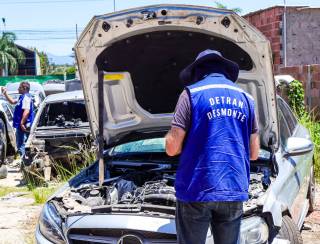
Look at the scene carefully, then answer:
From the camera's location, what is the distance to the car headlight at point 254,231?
145 inches

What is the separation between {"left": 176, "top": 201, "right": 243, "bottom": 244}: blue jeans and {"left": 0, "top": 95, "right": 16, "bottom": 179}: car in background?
7.93 m

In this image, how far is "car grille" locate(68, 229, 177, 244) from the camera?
12.0 ft

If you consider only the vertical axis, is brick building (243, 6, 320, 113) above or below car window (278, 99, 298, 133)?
above

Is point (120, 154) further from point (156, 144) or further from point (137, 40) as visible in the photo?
point (137, 40)

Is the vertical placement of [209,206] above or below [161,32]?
below

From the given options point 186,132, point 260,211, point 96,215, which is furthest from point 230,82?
point 96,215

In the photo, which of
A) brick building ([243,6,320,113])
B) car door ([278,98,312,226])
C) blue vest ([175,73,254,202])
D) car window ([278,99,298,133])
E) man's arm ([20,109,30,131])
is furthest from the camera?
brick building ([243,6,320,113])

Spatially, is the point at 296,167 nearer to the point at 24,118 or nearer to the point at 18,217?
the point at 18,217

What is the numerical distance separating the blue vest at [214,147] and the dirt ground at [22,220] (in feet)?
8.52

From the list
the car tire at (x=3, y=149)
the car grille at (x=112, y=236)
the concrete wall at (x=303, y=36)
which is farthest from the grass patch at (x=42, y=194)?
the concrete wall at (x=303, y=36)

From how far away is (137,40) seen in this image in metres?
4.76

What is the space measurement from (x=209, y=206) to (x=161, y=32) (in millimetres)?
1978

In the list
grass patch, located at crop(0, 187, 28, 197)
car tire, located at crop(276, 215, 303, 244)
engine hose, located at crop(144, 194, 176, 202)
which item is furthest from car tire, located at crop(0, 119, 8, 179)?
car tire, located at crop(276, 215, 303, 244)

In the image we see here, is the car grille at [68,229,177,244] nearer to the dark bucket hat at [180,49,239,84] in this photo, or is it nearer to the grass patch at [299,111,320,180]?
the dark bucket hat at [180,49,239,84]
